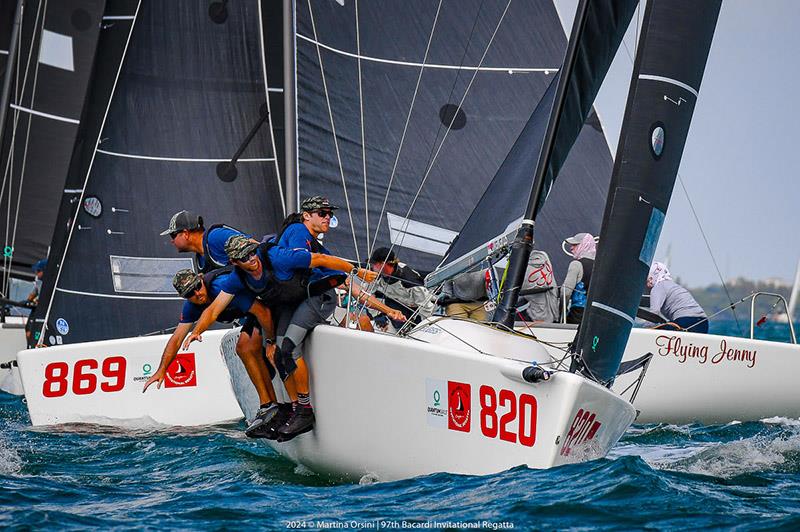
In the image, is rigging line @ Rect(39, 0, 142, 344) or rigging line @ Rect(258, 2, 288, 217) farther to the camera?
rigging line @ Rect(258, 2, 288, 217)

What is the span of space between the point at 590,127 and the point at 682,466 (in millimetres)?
5472

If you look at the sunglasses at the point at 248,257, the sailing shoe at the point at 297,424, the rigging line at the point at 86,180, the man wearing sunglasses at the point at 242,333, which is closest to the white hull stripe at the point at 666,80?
the sunglasses at the point at 248,257

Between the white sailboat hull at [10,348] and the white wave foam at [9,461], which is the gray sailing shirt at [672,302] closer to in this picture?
the white wave foam at [9,461]

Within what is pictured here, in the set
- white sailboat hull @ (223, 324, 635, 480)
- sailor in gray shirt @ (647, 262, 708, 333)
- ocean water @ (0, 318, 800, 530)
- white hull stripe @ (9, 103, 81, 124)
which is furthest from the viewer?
white hull stripe @ (9, 103, 81, 124)

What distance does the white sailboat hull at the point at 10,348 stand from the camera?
12.7 meters

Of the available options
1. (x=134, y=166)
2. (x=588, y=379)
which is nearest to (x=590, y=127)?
(x=134, y=166)

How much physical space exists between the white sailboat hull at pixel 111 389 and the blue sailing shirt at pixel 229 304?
94.6 inches

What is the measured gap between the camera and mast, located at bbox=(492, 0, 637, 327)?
570 cm

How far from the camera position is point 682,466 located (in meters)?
5.82

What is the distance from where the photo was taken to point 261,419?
608 centimetres

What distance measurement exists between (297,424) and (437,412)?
999 mm

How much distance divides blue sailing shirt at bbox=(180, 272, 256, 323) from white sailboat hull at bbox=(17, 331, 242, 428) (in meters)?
2.40

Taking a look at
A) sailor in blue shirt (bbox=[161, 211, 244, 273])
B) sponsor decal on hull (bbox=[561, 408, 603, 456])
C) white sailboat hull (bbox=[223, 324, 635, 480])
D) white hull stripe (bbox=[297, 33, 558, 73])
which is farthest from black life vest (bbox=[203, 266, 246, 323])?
white hull stripe (bbox=[297, 33, 558, 73])

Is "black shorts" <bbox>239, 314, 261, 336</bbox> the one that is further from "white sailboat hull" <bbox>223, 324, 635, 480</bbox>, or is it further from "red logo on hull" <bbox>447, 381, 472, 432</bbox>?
"red logo on hull" <bbox>447, 381, 472, 432</bbox>
